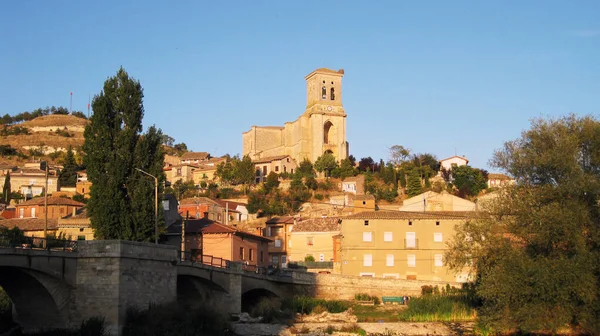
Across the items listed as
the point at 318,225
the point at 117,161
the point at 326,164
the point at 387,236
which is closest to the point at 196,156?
the point at 326,164

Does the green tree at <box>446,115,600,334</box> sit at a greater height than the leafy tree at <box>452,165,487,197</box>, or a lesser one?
lesser

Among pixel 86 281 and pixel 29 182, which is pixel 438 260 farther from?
pixel 29 182

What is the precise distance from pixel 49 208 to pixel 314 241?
25.8 m

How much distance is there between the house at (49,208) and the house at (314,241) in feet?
71.3

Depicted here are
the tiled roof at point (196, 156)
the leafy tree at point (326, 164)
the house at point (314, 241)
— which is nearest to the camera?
the house at point (314, 241)

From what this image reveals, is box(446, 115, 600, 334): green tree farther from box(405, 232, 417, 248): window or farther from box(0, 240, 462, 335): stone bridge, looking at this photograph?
box(405, 232, 417, 248): window

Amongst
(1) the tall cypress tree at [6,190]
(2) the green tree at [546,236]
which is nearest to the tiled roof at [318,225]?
(2) the green tree at [546,236]

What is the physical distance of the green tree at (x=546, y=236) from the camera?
3594 centimetres

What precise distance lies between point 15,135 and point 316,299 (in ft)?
399

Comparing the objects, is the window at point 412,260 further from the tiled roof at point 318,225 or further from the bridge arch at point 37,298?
the bridge arch at point 37,298

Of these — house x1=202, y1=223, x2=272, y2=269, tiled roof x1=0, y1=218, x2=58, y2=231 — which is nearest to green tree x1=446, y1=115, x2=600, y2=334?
house x1=202, y1=223, x2=272, y2=269

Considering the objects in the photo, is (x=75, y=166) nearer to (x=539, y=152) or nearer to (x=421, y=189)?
(x=421, y=189)

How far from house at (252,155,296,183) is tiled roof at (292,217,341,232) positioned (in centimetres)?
4580

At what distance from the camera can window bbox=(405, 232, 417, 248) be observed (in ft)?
205
